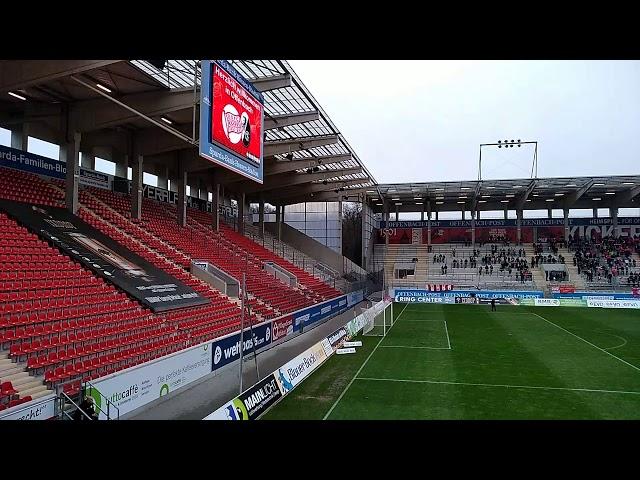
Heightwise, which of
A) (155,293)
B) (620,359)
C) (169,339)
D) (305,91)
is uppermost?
(305,91)

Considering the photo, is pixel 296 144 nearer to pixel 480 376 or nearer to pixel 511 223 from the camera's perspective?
pixel 480 376

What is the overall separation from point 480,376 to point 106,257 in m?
13.2

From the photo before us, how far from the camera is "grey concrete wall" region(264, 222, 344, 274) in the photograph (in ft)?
143

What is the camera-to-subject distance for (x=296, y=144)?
27516 mm

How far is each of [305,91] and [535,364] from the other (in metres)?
13.8

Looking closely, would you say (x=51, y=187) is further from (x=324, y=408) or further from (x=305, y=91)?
(x=324, y=408)

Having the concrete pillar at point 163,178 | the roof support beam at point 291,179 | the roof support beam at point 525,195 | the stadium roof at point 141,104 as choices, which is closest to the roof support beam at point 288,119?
the stadium roof at point 141,104

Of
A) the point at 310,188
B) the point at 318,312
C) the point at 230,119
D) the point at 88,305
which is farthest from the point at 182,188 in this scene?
the point at 310,188

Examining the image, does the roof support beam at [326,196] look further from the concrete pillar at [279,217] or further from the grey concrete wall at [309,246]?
the grey concrete wall at [309,246]

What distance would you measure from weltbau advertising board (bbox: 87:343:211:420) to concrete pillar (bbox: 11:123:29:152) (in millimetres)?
12271

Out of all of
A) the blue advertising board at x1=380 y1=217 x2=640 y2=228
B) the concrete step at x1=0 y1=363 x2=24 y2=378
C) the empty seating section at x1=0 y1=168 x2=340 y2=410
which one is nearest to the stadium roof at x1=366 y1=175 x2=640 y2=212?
the blue advertising board at x1=380 y1=217 x2=640 y2=228

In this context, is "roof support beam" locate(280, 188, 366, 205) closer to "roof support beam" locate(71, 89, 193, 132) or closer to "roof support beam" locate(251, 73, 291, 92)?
"roof support beam" locate(251, 73, 291, 92)
